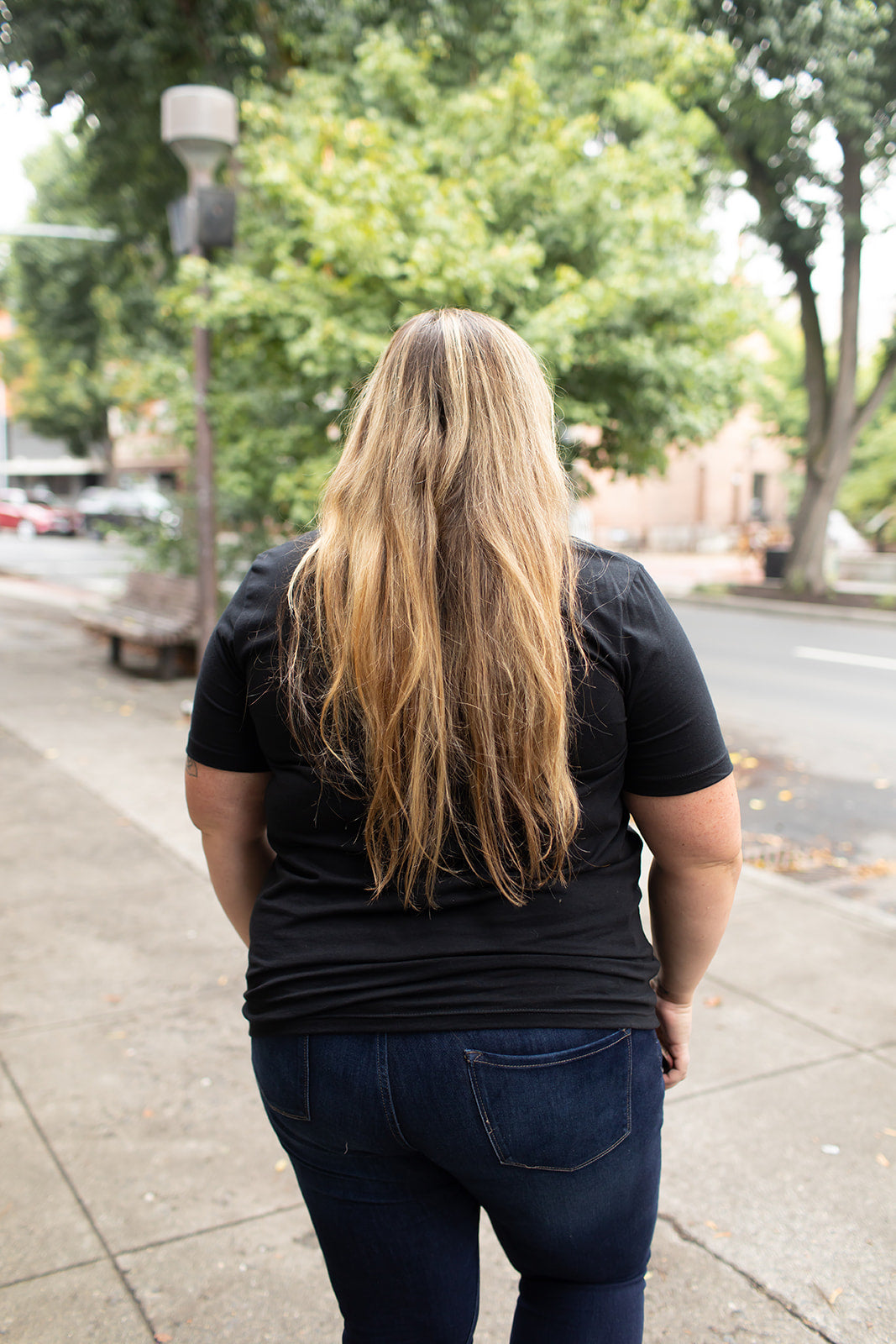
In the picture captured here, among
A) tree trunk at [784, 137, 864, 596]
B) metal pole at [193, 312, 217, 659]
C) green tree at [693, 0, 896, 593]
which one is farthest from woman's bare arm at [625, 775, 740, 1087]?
tree trunk at [784, 137, 864, 596]

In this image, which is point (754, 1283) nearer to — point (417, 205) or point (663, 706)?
point (663, 706)

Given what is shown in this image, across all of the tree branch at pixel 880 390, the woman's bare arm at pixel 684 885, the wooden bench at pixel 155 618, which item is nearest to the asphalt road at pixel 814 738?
the wooden bench at pixel 155 618

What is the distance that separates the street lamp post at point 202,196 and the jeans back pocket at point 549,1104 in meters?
7.53

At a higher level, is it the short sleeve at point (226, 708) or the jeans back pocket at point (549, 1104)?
the short sleeve at point (226, 708)

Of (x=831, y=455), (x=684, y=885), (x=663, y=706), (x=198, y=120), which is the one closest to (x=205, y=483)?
Result: (x=198, y=120)

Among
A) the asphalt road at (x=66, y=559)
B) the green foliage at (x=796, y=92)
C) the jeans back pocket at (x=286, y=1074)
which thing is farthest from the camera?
the asphalt road at (x=66, y=559)

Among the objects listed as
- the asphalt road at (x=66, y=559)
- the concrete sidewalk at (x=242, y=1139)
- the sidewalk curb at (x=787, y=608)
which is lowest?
the asphalt road at (x=66, y=559)

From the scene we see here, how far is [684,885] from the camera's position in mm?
1558

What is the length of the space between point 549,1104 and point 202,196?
7.71m

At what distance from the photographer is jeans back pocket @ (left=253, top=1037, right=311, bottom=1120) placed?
1.40 metres

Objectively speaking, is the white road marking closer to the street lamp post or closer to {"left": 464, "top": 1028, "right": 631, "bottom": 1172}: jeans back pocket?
the street lamp post

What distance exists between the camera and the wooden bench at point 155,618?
1005cm

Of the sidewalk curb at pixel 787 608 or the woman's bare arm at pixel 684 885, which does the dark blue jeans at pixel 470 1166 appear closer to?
the woman's bare arm at pixel 684 885

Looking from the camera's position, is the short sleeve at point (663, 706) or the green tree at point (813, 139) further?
the green tree at point (813, 139)
